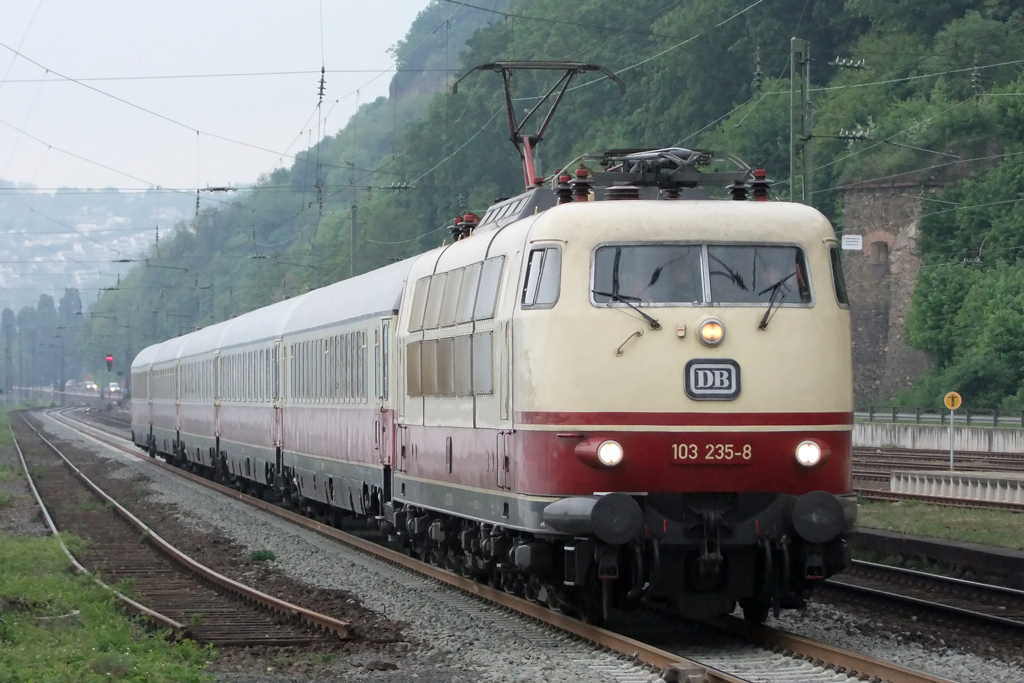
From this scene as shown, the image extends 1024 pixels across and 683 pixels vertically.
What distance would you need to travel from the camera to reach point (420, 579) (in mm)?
17219

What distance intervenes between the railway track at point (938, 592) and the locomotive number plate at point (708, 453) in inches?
103

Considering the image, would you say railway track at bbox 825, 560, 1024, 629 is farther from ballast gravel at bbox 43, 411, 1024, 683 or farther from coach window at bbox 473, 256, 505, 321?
coach window at bbox 473, 256, 505, 321

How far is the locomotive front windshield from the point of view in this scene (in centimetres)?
1166

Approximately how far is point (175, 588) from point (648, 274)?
7950mm

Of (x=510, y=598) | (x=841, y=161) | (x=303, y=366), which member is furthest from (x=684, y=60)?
(x=510, y=598)

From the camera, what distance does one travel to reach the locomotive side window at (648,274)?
11.6 metres

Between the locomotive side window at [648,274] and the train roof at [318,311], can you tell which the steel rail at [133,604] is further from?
the locomotive side window at [648,274]

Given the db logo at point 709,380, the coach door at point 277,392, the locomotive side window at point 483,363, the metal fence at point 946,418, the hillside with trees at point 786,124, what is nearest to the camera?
the db logo at point 709,380

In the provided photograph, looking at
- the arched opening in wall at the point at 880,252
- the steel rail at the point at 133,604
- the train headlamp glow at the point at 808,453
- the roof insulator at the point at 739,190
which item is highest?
the arched opening in wall at the point at 880,252

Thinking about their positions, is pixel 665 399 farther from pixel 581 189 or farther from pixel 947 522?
pixel 947 522

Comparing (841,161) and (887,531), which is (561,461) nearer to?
(887,531)

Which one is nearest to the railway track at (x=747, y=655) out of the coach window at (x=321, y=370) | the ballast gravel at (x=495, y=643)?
the ballast gravel at (x=495, y=643)

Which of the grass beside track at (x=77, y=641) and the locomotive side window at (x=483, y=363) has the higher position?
the locomotive side window at (x=483, y=363)

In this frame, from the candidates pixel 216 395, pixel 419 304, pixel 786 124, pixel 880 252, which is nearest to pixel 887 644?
pixel 419 304
